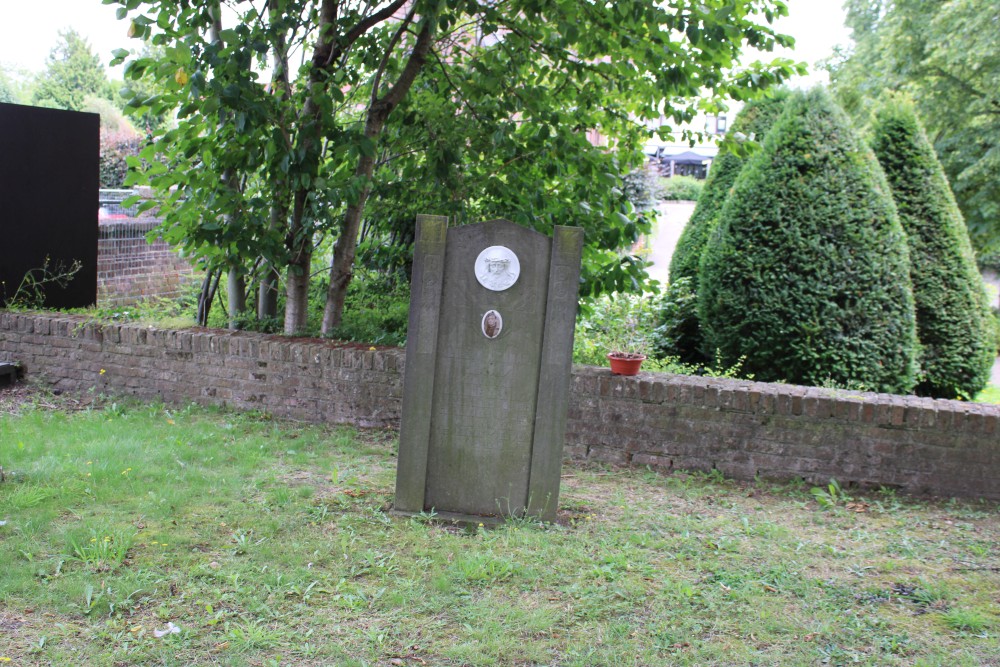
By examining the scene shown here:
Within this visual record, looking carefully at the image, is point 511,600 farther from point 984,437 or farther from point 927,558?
point 984,437

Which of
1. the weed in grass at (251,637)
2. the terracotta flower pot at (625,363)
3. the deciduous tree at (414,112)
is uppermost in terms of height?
the deciduous tree at (414,112)

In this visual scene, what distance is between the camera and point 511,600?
369 cm

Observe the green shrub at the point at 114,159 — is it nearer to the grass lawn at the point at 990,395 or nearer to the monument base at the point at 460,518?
the grass lawn at the point at 990,395

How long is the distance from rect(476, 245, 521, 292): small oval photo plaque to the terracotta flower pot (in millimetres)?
1587

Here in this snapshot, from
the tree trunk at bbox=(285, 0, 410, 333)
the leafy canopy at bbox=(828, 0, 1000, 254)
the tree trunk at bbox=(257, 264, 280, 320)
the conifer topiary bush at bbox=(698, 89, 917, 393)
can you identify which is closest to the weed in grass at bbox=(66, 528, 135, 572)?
the tree trunk at bbox=(285, 0, 410, 333)

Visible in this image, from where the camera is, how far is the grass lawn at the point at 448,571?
10.8ft

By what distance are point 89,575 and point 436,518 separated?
1713 mm

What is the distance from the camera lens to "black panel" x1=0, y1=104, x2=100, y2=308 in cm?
785

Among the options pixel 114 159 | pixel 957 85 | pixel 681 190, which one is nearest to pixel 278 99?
pixel 957 85

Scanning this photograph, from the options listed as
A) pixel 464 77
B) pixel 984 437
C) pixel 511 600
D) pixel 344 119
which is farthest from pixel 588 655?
pixel 344 119

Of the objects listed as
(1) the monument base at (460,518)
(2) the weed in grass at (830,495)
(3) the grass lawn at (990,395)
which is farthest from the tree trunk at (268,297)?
(3) the grass lawn at (990,395)

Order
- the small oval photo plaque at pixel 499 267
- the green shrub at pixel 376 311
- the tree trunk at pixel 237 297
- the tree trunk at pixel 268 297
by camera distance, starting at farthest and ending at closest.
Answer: the tree trunk at pixel 237 297, the tree trunk at pixel 268 297, the green shrub at pixel 376 311, the small oval photo plaque at pixel 499 267

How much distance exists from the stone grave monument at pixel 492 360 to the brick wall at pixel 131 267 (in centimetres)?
804

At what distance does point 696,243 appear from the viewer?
927cm
